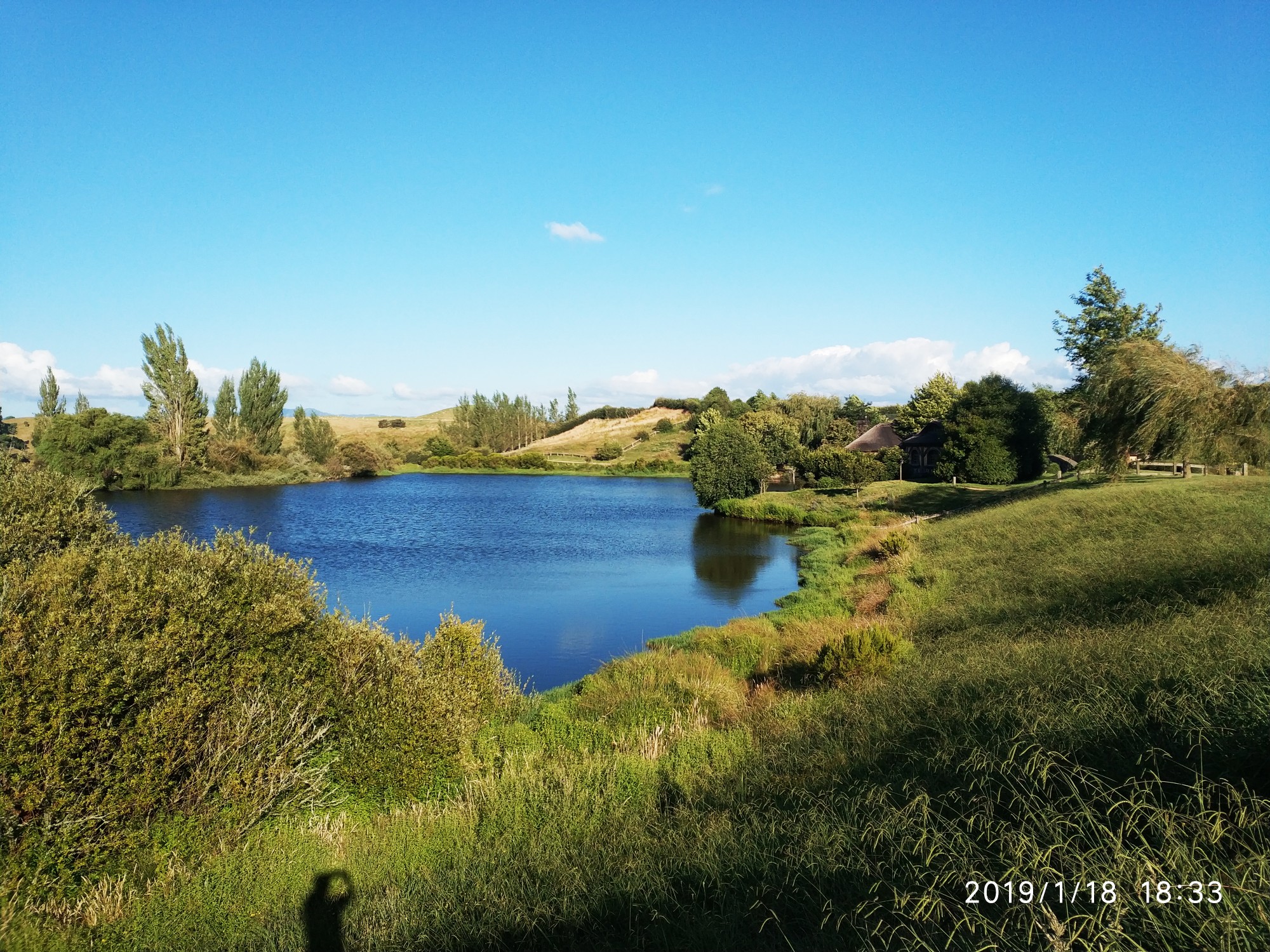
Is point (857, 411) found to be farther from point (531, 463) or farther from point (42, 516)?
point (42, 516)

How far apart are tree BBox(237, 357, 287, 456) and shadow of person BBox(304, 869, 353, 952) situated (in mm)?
65329

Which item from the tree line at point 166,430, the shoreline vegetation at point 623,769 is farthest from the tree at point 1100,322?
the tree line at point 166,430

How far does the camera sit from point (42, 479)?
11984 mm

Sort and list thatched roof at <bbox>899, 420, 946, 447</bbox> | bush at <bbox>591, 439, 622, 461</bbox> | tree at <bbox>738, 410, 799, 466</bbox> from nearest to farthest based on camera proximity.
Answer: thatched roof at <bbox>899, 420, 946, 447</bbox> < tree at <bbox>738, 410, 799, 466</bbox> < bush at <bbox>591, 439, 622, 461</bbox>

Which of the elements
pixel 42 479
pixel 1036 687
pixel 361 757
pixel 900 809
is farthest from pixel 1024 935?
pixel 42 479

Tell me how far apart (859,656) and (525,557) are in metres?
22.1

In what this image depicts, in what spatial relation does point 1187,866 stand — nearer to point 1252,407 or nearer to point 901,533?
point 901,533

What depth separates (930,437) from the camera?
55.5 meters

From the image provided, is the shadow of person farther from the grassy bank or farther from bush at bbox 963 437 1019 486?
bush at bbox 963 437 1019 486

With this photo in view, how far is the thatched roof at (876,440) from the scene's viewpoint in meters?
63.9

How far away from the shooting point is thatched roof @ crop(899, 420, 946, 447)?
5491cm

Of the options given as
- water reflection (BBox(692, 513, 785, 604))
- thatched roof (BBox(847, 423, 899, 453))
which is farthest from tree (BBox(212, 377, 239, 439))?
thatched roof (BBox(847, 423, 899, 453))

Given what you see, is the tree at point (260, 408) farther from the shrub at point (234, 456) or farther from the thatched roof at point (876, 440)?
the thatched roof at point (876, 440)

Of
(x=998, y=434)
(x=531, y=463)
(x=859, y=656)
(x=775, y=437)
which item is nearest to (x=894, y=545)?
(x=859, y=656)
